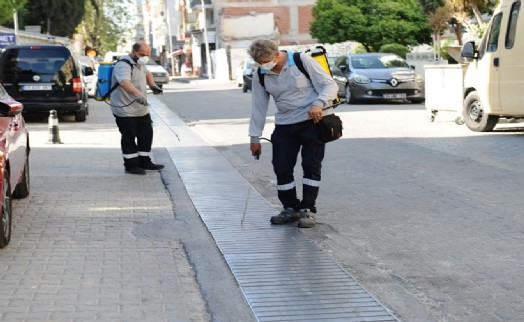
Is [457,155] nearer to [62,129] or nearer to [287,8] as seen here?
[62,129]

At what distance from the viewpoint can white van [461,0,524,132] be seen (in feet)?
50.1

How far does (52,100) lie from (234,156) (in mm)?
8728

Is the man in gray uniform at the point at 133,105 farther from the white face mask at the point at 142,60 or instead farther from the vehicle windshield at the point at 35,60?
the vehicle windshield at the point at 35,60

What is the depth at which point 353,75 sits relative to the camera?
27.0m

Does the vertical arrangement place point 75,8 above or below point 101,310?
above

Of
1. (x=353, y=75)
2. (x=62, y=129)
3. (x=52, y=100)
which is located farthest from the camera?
(x=353, y=75)

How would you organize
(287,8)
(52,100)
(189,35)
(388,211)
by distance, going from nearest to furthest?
(388,211) → (52,100) → (287,8) → (189,35)

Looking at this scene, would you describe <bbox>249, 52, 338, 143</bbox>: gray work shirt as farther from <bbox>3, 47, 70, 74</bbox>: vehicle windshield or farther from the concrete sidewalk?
<bbox>3, 47, 70, 74</bbox>: vehicle windshield

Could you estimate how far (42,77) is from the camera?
853 inches

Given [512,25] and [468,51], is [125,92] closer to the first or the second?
[512,25]

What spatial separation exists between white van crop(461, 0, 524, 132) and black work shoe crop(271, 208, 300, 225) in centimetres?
793

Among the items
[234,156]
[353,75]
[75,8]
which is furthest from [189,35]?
[234,156]

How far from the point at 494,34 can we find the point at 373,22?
30.7 meters

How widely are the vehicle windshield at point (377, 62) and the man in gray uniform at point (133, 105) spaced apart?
16116mm
